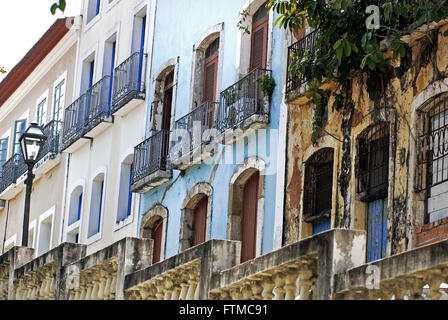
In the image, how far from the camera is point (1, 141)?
1467 inches

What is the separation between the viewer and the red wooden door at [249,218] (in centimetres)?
1989

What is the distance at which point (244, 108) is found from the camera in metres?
19.8

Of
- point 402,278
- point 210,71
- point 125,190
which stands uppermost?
point 210,71

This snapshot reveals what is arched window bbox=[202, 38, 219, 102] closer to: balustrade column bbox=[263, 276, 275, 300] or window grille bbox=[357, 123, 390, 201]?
window grille bbox=[357, 123, 390, 201]

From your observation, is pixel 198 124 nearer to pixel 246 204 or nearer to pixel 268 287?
pixel 246 204

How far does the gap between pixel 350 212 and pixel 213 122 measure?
5311 millimetres

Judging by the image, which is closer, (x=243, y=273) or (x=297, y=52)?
(x=243, y=273)

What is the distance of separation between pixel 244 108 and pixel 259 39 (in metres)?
1.55

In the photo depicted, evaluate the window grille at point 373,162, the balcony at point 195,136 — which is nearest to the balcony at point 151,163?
the balcony at point 195,136

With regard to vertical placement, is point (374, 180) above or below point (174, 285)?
above

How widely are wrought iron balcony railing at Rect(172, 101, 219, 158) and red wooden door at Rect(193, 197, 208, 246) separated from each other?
1026 mm

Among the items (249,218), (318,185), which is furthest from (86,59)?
(318,185)

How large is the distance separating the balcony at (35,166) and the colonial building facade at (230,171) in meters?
0.34

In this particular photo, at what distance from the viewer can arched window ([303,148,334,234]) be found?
1745 cm
